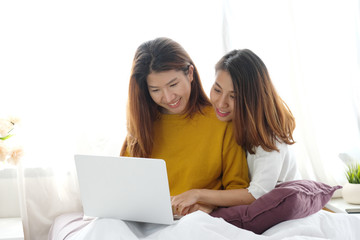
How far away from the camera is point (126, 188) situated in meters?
1.53

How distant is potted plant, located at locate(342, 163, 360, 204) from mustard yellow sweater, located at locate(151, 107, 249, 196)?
79cm

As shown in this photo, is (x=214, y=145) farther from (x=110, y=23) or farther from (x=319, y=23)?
(x=319, y=23)

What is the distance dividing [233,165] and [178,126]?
0.31m

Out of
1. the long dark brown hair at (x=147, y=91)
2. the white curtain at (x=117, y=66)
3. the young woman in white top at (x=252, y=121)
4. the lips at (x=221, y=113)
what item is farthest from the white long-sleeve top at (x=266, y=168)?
the white curtain at (x=117, y=66)

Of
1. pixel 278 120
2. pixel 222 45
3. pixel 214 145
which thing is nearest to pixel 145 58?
pixel 214 145

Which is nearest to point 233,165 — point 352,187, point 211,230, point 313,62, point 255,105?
point 255,105

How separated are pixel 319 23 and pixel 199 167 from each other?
1.29 meters

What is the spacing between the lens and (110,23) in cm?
251

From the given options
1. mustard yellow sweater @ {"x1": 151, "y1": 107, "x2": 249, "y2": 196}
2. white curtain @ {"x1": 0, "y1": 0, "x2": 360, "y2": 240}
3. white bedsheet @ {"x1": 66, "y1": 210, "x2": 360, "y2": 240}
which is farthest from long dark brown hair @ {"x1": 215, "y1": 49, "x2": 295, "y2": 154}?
white curtain @ {"x1": 0, "y1": 0, "x2": 360, "y2": 240}

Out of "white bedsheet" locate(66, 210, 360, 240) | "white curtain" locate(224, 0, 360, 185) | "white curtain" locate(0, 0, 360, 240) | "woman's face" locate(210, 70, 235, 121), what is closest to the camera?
"white bedsheet" locate(66, 210, 360, 240)

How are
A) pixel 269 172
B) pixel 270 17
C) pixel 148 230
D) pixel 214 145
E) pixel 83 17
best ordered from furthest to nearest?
1. pixel 270 17
2. pixel 83 17
3. pixel 214 145
4. pixel 269 172
5. pixel 148 230

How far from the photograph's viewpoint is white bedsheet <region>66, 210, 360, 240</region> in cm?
144

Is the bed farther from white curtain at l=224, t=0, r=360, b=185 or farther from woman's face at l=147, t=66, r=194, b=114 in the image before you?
white curtain at l=224, t=0, r=360, b=185

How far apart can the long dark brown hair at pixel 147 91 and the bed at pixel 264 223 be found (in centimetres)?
48
